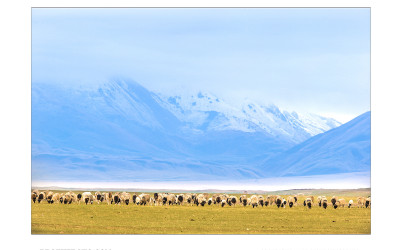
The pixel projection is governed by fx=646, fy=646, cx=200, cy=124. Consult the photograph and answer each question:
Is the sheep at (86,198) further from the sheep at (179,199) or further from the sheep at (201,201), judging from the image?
the sheep at (201,201)

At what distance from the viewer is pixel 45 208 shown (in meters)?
51.9

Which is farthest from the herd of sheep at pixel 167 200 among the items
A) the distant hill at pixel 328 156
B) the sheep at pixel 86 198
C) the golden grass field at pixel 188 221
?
the distant hill at pixel 328 156

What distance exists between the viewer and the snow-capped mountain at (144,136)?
88.9 metres

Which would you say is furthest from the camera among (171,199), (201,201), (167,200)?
(171,199)

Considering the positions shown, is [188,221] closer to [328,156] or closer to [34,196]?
[34,196]

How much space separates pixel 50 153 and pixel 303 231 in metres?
60.4

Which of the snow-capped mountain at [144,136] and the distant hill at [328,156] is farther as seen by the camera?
the distant hill at [328,156]

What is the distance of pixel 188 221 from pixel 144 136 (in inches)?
2842

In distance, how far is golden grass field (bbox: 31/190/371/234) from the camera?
1614 inches

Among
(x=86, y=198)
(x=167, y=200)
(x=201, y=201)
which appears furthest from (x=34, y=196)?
(x=201, y=201)

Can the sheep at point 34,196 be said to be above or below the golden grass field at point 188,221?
above

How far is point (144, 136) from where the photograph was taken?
116 m

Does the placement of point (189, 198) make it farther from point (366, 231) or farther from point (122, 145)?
point (122, 145)

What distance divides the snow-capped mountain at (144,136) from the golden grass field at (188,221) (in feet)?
77.8
